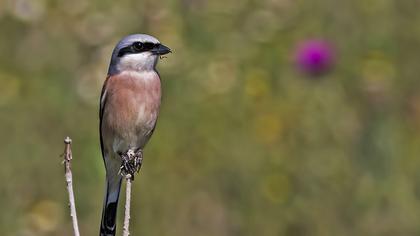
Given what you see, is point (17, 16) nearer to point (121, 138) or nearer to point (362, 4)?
point (362, 4)

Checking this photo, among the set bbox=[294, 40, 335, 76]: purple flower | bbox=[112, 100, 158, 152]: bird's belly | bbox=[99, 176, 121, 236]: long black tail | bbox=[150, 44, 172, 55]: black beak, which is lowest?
bbox=[99, 176, 121, 236]: long black tail

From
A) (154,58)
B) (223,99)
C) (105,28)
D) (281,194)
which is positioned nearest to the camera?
(154,58)

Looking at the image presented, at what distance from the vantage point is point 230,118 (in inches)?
340

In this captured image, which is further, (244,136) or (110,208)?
(244,136)

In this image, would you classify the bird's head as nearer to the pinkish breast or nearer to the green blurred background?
the pinkish breast

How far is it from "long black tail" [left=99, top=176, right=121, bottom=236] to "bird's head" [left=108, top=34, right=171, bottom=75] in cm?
69

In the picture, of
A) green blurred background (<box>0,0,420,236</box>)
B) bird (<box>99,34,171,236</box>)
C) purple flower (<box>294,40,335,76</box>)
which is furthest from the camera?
purple flower (<box>294,40,335,76</box>)

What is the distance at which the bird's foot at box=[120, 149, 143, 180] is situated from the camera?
5820 mm

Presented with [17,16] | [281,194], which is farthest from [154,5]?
[281,194]

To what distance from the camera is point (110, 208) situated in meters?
6.32

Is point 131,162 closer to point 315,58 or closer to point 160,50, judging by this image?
point 160,50

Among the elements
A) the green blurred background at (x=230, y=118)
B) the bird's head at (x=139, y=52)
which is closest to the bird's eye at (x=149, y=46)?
the bird's head at (x=139, y=52)

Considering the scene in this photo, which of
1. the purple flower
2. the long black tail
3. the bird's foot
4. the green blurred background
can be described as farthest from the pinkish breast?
the purple flower

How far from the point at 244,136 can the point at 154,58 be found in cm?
250
